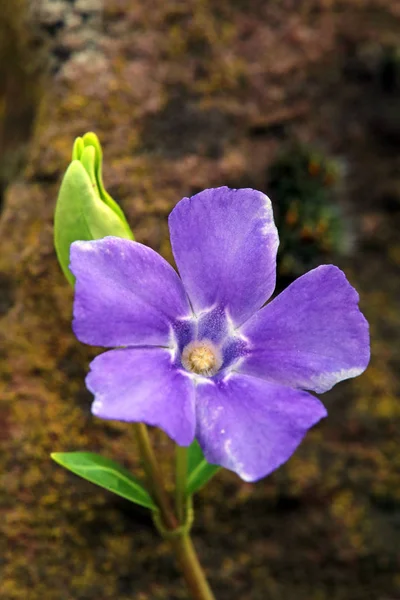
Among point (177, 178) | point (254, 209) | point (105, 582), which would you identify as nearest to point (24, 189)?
point (177, 178)

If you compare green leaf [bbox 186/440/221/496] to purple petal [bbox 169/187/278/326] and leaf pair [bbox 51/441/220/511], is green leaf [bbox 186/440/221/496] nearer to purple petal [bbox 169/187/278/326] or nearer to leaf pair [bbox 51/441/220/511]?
leaf pair [bbox 51/441/220/511]

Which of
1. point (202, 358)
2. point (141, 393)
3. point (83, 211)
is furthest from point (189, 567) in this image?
point (83, 211)

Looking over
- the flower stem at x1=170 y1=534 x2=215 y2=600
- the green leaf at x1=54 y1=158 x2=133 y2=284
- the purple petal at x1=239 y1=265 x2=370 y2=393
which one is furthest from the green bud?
the flower stem at x1=170 y1=534 x2=215 y2=600

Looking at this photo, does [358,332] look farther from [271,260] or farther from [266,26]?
[266,26]

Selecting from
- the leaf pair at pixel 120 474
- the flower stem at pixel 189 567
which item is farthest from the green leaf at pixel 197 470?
the flower stem at pixel 189 567

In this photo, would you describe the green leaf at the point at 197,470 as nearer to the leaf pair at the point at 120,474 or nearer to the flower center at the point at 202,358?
the leaf pair at the point at 120,474
